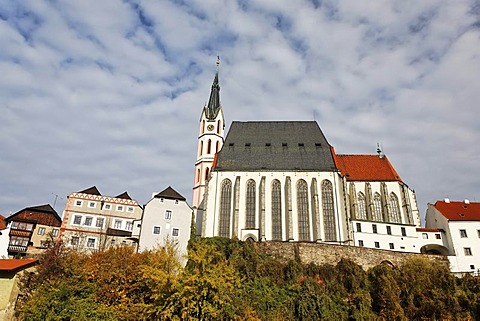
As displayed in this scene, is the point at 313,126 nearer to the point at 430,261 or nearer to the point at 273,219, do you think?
the point at 273,219

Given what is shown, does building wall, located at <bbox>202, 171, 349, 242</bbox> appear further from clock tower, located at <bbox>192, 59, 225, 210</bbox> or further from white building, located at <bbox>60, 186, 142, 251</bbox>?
white building, located at <bbox>60, 186, 142, 251</bbox>

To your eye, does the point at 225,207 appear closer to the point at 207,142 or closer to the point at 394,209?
the point at 207,142

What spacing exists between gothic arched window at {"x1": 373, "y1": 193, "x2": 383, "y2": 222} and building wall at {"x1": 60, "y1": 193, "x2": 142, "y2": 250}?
31.8 metres

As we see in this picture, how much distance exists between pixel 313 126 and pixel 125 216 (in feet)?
106

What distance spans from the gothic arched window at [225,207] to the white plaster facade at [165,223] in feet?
22.1

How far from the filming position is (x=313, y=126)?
62.0m

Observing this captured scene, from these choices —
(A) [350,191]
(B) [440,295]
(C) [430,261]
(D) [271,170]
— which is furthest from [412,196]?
(B) [440,295]

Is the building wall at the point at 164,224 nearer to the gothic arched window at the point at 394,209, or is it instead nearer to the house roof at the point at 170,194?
the house roof at the point at 170,194

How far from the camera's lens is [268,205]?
2002 inches

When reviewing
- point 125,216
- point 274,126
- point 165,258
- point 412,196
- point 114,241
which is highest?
point 274,126

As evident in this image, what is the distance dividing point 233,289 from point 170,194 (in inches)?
747

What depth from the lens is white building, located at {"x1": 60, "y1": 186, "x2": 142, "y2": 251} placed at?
4497 centimetres

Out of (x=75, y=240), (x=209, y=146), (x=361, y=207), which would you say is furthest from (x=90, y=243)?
(x=361, y=207)

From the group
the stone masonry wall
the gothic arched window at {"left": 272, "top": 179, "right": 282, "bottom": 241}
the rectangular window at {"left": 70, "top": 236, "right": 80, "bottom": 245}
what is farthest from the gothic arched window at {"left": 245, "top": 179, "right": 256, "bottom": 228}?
the rectangular window at {"left": 70, "top": 236, "right": 80, "bottom": 245}
